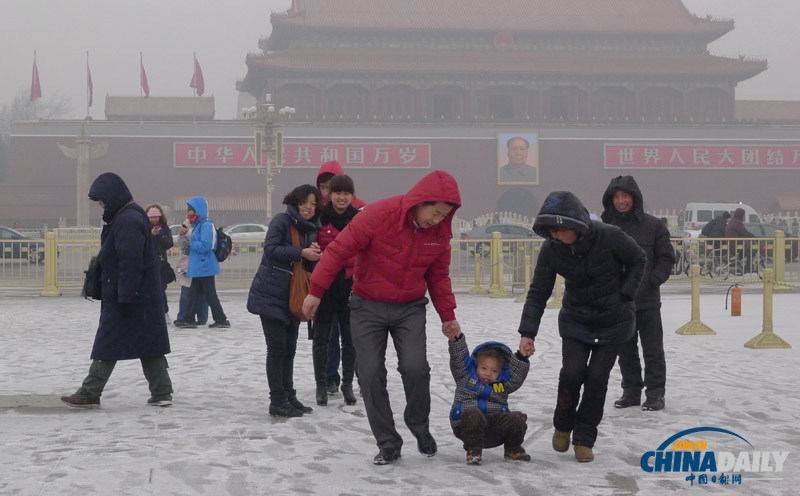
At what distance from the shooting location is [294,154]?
1485 inches

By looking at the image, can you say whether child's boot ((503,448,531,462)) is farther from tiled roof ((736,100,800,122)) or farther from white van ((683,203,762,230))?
tiled roof ((736,100,800,122))

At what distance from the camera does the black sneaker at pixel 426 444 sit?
14.9ft

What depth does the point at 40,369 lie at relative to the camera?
23.4 ft

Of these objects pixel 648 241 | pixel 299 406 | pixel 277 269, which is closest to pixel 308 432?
pixel 299 406

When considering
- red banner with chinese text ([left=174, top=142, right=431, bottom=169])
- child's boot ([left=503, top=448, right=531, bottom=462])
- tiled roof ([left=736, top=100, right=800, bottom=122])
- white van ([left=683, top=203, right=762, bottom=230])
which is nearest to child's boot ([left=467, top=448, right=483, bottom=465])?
child's boot ([left=503, top=448, right=531, bottom=462])

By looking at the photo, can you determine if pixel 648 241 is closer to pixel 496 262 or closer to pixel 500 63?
pixel 496 262

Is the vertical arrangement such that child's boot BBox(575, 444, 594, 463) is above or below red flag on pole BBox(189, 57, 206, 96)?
below

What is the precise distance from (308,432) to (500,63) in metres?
37.4

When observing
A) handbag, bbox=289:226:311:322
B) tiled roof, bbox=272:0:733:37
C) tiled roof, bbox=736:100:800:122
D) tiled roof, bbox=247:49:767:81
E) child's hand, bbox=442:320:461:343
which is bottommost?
child's hand, bbox=442:320:461:343

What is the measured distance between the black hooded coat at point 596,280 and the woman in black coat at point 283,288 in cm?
143

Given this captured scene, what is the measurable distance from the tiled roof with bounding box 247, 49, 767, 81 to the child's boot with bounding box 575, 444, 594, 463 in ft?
120

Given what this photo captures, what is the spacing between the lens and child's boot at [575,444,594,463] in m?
4.43

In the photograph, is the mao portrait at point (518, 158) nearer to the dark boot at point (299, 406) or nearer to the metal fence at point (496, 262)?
the metal fence at point (496, 262)

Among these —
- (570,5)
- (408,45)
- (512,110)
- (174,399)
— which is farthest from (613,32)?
(174,399)
